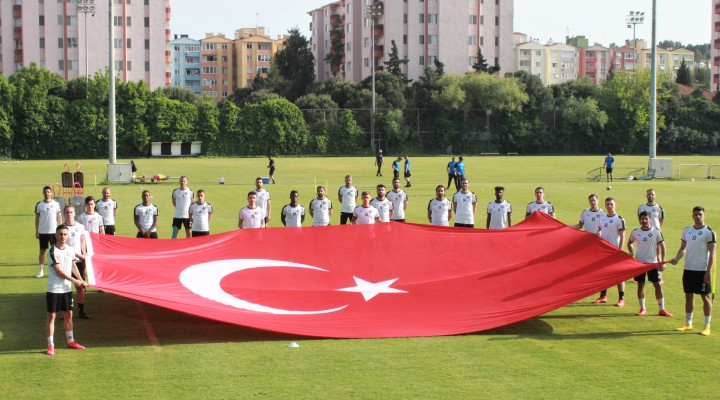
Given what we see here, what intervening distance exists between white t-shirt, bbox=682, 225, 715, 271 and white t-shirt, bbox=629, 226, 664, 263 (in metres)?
0.84

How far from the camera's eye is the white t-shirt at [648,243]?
43.4 feet

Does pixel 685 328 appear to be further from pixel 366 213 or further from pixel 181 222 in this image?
pixel 181 222

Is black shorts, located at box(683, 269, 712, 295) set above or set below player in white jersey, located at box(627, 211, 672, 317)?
below

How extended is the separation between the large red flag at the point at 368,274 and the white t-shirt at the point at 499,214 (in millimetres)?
1963

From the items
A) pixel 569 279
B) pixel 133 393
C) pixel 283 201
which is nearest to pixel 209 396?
pixel 133 393

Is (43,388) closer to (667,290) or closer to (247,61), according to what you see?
(667,290)

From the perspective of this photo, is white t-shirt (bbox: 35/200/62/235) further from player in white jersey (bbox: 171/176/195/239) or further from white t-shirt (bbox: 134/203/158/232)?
player in white jersey (bbox: 171/176/195/239)

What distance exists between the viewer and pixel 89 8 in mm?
69500

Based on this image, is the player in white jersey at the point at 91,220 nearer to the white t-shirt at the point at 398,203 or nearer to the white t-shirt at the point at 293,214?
the white t-shirt at the point at 293,214

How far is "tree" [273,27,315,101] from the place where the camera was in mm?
115269

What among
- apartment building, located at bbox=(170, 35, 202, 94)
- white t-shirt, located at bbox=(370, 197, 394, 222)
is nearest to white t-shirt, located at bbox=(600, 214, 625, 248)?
white t-shirt, located at bbox=(370, 197, 394, 222)

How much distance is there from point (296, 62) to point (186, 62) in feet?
199

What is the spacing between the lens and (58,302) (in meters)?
11.2

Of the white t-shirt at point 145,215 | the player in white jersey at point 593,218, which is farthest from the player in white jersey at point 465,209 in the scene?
the white t-shirt at point 145,215
